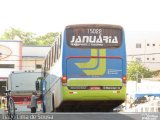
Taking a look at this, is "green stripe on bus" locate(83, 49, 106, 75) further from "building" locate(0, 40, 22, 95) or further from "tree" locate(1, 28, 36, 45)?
"tree" locate(1, 28, 36, 45)

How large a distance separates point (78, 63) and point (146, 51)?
339ft

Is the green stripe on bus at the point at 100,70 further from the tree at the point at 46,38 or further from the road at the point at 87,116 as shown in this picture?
the tree at the point at 46,38

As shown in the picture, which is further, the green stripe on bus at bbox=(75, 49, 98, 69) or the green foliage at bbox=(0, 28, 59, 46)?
the green foliage at bbox=(0, 28, 59, 46)

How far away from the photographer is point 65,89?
17.4 m

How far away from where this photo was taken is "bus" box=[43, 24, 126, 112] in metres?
17.5

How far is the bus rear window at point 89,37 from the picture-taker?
17.6 metres

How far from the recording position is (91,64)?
57.9 ft

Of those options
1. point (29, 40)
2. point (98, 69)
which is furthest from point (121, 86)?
point (29, 40)

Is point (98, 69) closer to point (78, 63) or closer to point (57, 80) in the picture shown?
point (78, 63)

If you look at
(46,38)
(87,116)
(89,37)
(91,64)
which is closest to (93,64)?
(91,64)

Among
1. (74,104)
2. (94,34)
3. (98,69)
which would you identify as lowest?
(74,104)

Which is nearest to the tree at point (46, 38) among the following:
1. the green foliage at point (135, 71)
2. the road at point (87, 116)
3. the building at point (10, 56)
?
the green foliage at point (135, 71)

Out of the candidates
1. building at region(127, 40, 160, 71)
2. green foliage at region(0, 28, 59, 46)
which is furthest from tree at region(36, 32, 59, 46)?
building at region(127, 40, 160, 71)

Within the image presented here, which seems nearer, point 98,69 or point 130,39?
point 98,69
